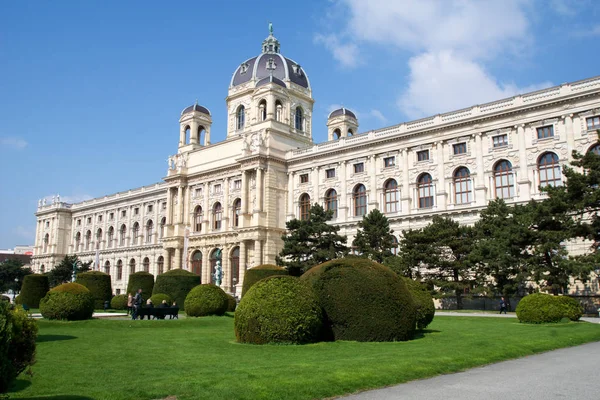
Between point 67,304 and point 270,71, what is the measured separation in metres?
48.0

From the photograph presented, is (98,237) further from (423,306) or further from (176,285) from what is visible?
(423,306)

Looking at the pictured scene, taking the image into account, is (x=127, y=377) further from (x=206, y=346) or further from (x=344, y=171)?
(x=344, y=171)

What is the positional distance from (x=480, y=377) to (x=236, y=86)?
6231 cm

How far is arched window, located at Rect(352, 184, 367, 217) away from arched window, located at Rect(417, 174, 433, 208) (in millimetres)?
5833

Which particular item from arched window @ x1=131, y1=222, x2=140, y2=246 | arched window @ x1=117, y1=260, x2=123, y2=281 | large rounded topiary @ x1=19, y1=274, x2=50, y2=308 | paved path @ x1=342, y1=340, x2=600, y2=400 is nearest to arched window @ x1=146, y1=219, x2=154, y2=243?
arched window @ x1=131, y1=222, x2=140, y2=246

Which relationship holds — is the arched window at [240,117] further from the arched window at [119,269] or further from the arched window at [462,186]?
the arched window at [462,186]

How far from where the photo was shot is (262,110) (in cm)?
6122

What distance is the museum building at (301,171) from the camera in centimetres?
4022

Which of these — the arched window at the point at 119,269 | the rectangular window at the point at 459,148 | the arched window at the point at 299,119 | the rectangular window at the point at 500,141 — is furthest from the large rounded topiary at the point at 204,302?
the arched window at the point at 119,269

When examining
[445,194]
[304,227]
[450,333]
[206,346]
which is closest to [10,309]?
[206,346]

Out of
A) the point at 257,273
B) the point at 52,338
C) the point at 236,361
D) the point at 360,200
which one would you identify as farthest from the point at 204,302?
the point at 360,200

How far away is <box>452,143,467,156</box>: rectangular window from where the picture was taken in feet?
145

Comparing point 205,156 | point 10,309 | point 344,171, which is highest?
point 205,156

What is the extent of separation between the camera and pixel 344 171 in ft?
172
